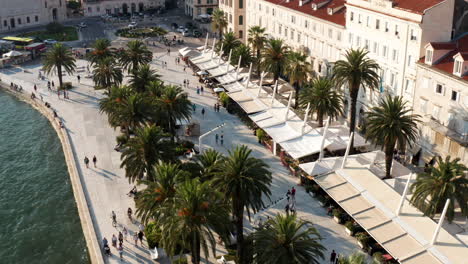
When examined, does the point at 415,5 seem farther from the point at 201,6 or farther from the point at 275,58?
the point at 201,6

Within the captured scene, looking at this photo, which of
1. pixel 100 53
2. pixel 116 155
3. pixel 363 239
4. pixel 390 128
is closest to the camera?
pixel 363 239

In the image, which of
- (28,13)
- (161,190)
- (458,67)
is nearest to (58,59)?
(161,190)

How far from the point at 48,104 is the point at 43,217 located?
113 ft

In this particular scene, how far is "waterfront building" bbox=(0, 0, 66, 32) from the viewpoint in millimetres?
153375

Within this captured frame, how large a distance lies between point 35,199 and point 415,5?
51512 mm

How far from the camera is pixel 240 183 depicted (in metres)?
42.7

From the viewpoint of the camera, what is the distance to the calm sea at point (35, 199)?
54.3 meters

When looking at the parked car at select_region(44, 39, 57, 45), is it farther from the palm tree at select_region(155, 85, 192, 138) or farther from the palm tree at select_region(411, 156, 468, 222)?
the palm tree at select_region(411, 156, 468, 222)

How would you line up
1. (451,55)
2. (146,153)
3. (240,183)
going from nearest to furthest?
1. (240,183)
2. (146,153)
3. (451,55)

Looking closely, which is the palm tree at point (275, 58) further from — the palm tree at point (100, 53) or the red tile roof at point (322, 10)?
the palm tree at point (100, 53)

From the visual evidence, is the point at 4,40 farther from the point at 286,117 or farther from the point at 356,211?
the point at 356,211

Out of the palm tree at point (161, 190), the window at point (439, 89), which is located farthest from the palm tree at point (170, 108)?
the window at point (439, 89)

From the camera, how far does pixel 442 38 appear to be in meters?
64.3

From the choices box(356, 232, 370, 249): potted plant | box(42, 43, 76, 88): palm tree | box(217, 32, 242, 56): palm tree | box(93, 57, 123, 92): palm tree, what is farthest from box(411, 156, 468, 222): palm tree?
box(42, 43, 76, 88): palm tree
